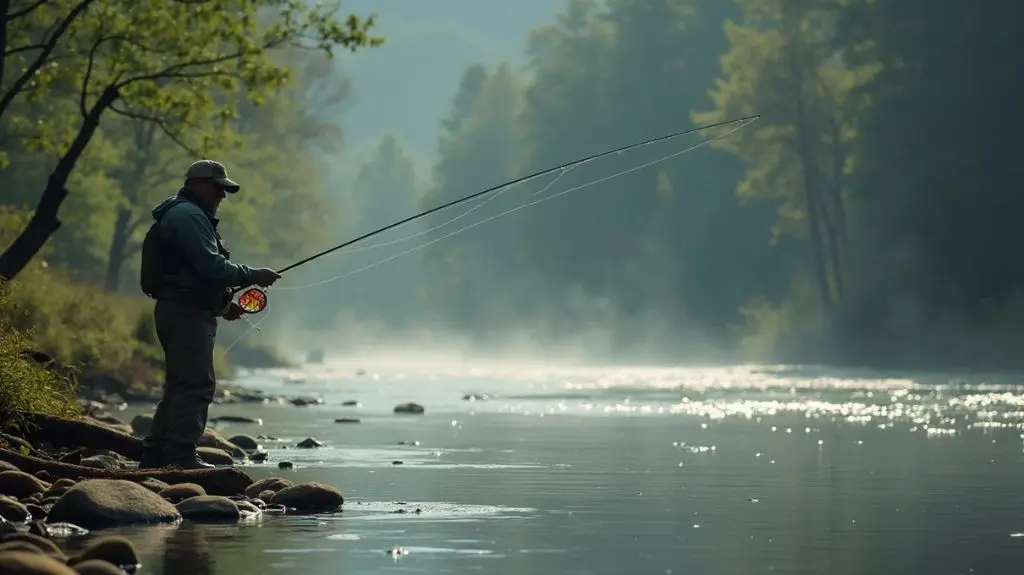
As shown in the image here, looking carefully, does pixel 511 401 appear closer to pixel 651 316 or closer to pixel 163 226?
pixel 163 226

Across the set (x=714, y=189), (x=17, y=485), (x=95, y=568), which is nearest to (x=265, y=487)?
(x=17, y=485)

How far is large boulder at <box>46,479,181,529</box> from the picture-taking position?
37.3 feet

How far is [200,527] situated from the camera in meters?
11.5

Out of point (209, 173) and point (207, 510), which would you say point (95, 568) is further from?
point (209, 173)

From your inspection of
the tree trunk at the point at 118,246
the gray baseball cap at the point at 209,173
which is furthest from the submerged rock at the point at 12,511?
the tree trunk at the point at 118,246

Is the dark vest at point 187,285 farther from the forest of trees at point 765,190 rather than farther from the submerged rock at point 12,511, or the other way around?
the forest of trees at point 765,190

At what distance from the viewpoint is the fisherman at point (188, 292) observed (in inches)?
526

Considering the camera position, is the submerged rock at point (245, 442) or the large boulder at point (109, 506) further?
the submerged rock at point (245, 442)

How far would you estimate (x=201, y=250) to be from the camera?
13305mm

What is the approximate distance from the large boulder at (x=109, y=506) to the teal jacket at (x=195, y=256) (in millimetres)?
1885

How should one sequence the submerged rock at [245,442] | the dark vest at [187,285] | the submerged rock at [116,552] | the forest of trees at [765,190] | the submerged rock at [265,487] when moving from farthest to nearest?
1. the forest of trees at [765,190]
2. the submerged rock at [245,442]
3. the dark vest at [187,285]
4. the submerged rock at [265,487]
5. the submerged rock at [116,552]

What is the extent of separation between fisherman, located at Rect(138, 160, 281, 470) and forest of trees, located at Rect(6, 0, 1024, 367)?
1244cm

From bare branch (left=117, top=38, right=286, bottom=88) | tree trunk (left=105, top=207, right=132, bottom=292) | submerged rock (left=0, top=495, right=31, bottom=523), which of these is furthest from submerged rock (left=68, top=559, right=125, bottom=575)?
tree trunk (left=105, top=207, right=132, bottom=292)

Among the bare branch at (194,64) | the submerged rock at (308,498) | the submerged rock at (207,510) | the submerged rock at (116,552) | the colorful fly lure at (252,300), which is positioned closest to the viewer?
the submerged rock at (116,552)
